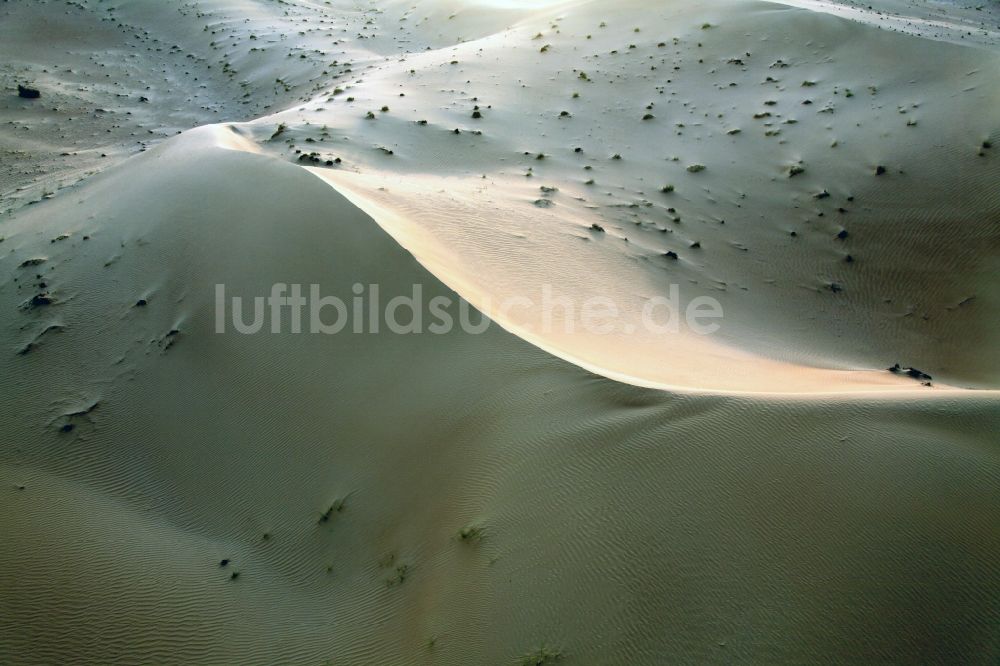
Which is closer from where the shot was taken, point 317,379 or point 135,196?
point 317,379

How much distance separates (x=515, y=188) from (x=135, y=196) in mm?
3801

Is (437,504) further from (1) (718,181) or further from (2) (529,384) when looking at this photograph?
(1) (718,181)

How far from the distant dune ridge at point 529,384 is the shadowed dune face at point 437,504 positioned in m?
0.02

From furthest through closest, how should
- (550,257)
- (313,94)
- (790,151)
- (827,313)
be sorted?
(313,94) → (790,151) → (827,313) → (550,257)

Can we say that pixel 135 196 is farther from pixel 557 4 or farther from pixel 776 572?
pixel 557 4

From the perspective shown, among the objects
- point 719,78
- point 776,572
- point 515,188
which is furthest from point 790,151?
point 776,572

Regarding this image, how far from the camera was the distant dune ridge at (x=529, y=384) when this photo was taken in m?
3.18

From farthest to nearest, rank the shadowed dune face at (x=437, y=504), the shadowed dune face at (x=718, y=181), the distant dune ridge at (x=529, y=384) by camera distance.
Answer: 1. the shadowed dune face at (x=718, y=181)
2. the distant dune ridge at (x=529, y=384)
3. the shadowed dune face at (x=437, y=504)

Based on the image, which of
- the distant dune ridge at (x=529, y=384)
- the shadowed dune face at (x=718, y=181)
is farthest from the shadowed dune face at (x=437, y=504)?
the shadowed dune face at (x=718, y=181)

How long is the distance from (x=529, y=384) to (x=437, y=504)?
0.94 meters

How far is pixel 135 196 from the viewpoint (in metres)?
6.38

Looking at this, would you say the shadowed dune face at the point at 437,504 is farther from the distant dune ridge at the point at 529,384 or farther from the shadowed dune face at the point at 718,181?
the shadowed dune face at the point at 718,181

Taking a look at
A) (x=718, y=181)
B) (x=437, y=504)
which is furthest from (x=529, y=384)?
(x=718, y=181)

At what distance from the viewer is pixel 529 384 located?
4152 millimetres
